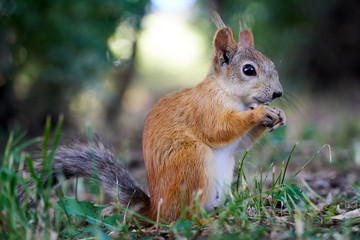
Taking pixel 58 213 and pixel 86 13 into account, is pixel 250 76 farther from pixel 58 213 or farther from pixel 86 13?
pixel 86 13

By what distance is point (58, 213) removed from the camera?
1904mm

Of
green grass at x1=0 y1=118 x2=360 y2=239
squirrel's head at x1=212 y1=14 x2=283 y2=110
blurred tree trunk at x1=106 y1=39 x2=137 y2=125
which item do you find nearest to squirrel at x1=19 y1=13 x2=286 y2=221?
squirrel's head at x1=212 y1=14 x2=283 y2=110

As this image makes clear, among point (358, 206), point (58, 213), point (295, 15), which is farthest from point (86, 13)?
point (295, 15)

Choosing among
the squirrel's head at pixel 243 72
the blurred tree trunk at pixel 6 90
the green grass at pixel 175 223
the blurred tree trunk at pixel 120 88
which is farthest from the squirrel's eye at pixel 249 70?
the blurred tree trunk at pixel 120 88

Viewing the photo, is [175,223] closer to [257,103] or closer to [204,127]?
[204,127]

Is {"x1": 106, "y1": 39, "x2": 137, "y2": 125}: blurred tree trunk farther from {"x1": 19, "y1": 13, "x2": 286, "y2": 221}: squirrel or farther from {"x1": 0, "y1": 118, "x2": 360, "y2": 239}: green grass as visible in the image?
{"x1": 0, "y1": 118, "x2": 360, "y2": 239}: green grass

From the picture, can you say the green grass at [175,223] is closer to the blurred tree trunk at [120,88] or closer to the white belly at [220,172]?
the white belly at [220,172]

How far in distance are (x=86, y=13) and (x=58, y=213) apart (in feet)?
11.1

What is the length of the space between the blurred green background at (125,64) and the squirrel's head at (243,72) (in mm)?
245

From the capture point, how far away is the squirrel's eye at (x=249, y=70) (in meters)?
2.57

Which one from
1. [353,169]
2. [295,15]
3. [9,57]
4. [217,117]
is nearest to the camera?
[217,117]

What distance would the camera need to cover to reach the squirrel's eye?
101 inches

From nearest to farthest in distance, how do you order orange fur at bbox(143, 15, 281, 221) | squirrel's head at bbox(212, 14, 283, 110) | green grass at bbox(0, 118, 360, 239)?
green grass at bbox(0, 118, 360, 239) < orange fur at bbox(143, 15, 281, 221) < squirrel's head at bbox(212, 14, 283, 110)

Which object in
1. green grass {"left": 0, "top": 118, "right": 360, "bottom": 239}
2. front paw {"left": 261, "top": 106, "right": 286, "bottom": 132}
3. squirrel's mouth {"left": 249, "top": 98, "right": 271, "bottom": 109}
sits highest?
squirrel's mouth {"left": 249, "top": 98, "right": 271, "bottom": 109}
